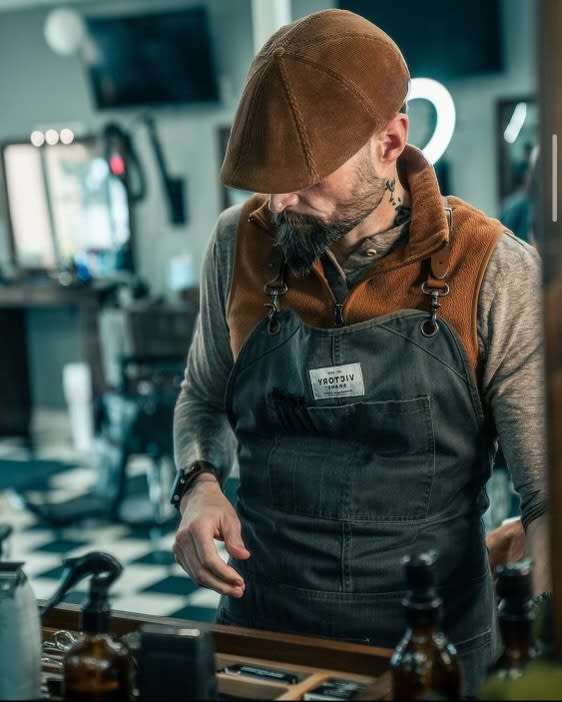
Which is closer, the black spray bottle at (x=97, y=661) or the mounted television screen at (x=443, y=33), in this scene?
the black spray bottle at (x=97, y=661)

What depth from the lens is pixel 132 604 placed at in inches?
202

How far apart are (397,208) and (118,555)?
4.18 metres

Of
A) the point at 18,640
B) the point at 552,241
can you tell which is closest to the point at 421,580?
the point at 552,241

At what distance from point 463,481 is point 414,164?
1.85 feet

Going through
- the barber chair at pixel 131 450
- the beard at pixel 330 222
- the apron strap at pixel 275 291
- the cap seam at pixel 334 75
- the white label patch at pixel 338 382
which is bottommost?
the barber chair at pixel 131 450

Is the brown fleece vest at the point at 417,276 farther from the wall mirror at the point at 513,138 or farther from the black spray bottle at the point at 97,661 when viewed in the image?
the wall mirror at the point at 513,138

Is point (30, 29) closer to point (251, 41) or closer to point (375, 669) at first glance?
point (251, 41)

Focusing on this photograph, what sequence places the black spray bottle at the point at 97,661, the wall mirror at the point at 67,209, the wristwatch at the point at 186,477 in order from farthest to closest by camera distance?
1. the wall mirror at the point at 67,209
2. the wristwatch at the point at 186,477
3. the black spray bottle at the point at 97,661

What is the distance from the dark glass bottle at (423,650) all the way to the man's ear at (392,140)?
34.5 inches

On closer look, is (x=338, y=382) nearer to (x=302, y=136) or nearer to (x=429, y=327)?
(x=429, y=327)

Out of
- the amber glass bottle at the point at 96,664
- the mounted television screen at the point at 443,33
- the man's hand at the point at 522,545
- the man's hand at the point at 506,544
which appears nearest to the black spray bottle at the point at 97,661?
the amber glass bottle at the point at 96,664

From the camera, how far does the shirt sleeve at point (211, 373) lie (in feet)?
7.00

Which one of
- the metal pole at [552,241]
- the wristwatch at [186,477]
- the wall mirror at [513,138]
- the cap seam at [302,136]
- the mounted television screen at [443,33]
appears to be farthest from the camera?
the wall mirror at [513,138]

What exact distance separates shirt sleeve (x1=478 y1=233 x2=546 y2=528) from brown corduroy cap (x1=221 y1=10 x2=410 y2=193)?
0.32m
